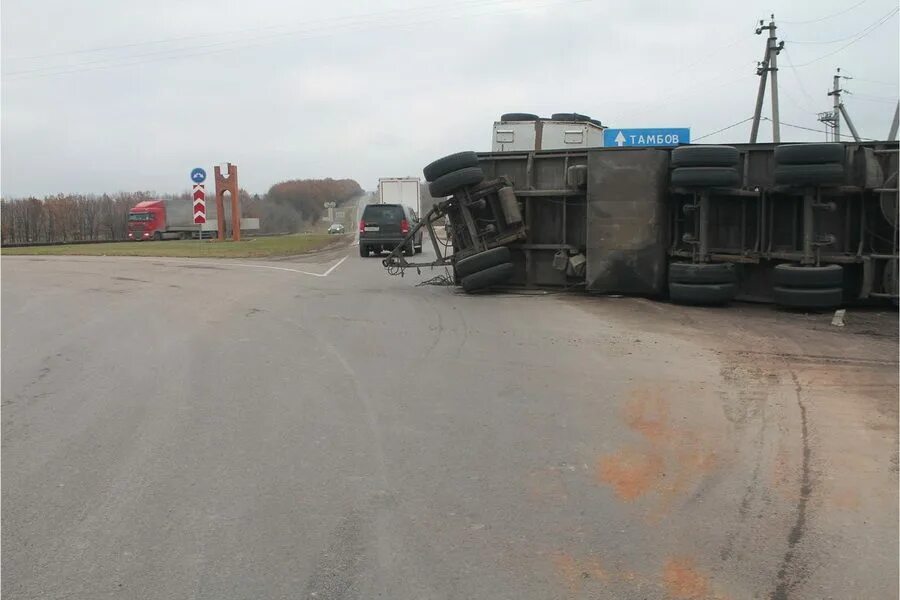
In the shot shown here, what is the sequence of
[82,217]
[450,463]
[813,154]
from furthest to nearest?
[82,217], [813,154], [450,463]

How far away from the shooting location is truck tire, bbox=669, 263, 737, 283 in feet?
38.9

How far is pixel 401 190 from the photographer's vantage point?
3719 centimetres

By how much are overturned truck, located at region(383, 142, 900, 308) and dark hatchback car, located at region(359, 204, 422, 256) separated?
13375mm

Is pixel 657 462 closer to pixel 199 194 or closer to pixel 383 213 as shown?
pixel 383 213

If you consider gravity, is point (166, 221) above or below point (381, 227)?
above

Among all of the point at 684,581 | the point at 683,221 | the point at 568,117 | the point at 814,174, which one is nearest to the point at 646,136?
the point at 568,117

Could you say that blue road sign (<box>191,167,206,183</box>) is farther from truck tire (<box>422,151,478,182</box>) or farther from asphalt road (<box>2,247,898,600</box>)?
asphalt road (<box>2,247,898,600</box>)

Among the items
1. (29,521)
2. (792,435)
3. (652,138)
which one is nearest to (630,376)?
(792,435)

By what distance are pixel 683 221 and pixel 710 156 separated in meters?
1.36

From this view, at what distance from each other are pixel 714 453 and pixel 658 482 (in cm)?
74

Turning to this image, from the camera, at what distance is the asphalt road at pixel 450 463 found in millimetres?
3766

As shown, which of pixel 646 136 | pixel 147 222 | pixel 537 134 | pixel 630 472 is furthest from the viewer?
pixel 147 222

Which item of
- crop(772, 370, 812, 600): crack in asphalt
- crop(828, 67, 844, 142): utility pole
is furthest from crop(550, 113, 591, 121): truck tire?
crop(828, 67, 844, 142): utility pole

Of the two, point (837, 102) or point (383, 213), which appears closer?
point (383, 213)
